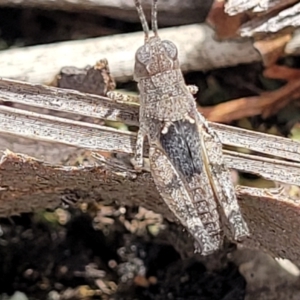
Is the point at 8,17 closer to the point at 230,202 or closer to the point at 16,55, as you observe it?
the point at 16,55

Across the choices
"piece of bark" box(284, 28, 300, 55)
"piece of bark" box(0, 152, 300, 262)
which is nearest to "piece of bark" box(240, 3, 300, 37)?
"piece of bark" box(284, 28, 300, 55)

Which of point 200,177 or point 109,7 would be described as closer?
point 200,177

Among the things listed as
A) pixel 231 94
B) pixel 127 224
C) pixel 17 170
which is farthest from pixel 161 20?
pixel 17 170

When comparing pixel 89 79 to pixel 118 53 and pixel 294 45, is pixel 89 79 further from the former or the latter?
pixel 294 45

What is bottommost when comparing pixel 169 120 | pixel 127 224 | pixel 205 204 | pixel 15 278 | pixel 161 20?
pixel 15 278

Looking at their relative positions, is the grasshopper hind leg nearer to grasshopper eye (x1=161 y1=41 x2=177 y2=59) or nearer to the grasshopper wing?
the grasshopper wing

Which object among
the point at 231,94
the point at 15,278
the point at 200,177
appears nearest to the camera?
the point at 200,177
